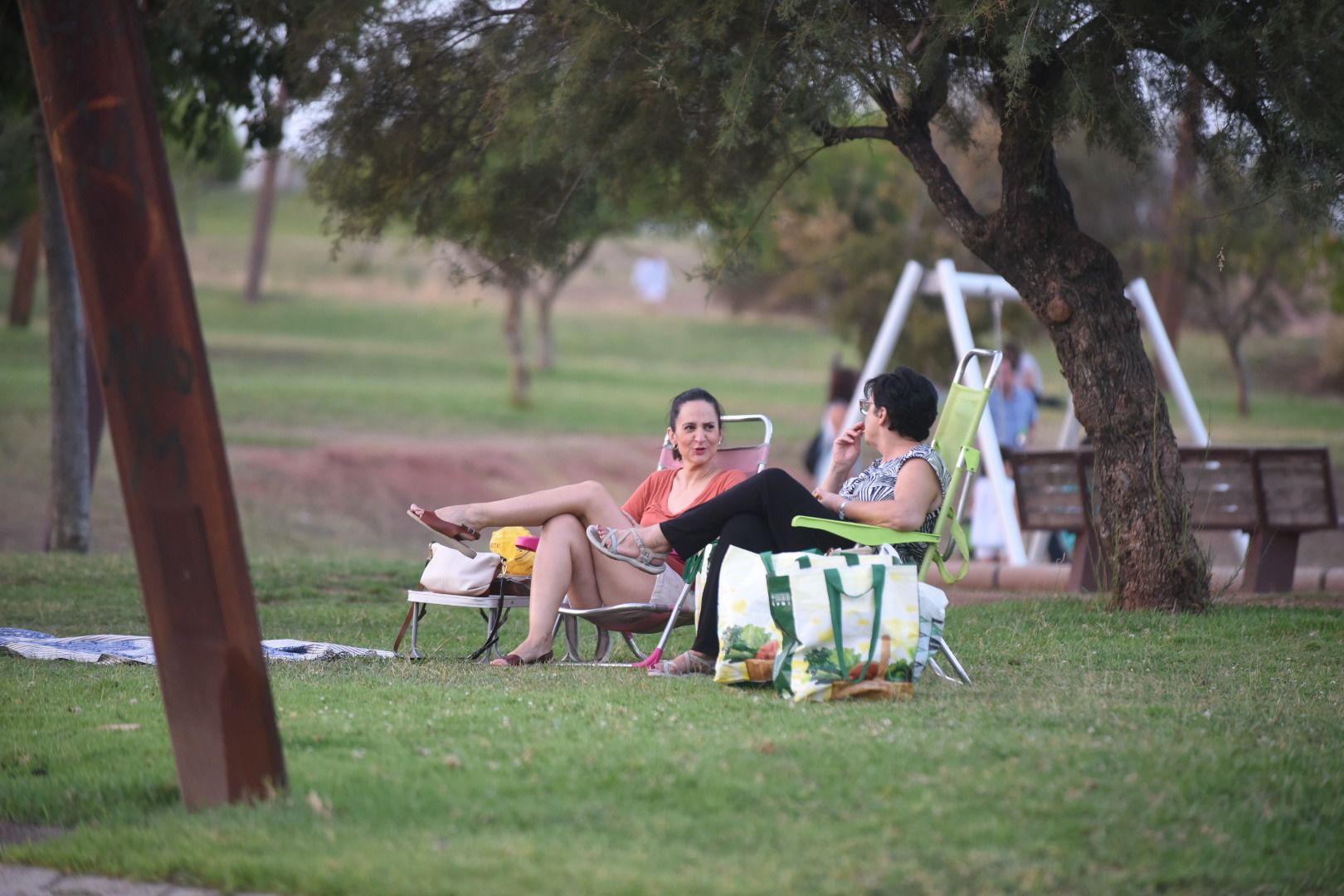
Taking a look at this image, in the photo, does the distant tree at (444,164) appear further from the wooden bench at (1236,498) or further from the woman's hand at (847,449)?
the wooden bench at (1236,498)

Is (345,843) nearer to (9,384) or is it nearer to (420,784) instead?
(420,784)

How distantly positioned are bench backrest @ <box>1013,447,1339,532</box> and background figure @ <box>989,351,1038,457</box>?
369 centimetres

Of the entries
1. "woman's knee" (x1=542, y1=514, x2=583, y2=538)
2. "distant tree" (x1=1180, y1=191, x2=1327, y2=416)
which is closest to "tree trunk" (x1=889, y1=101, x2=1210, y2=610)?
"woman's knee" (x1=542, y1=514, x2=583, y2=538)

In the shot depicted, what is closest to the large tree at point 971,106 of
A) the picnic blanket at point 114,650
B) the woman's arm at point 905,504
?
the woman's arm at point 905,504

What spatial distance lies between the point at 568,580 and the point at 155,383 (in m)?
2.80

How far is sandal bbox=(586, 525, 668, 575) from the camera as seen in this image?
6391 millimetres

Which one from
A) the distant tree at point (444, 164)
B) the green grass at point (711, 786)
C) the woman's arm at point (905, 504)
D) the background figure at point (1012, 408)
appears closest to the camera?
the green grass at point (711, 786)

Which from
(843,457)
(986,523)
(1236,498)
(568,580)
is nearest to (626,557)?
(568,580)

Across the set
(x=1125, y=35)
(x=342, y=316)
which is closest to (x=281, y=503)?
(x=1125, y=35)

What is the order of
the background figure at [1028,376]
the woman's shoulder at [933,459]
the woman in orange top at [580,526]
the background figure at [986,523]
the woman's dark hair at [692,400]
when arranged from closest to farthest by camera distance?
the woman's shoulder at [933,459] < the woman in orange top at [580,526] < the woman's dark hair at [692,400] < the background figure at [986,523] < the background figure at [1028,376]

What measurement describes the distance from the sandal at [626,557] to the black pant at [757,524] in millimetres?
403

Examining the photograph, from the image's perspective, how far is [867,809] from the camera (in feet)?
12.7

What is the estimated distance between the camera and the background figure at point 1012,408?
13.3 metres

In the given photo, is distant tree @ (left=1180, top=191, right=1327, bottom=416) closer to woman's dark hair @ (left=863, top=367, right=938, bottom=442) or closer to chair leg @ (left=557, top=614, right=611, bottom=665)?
woman's dark hair @ (left=863, top=367, right=938, bottom=442)
